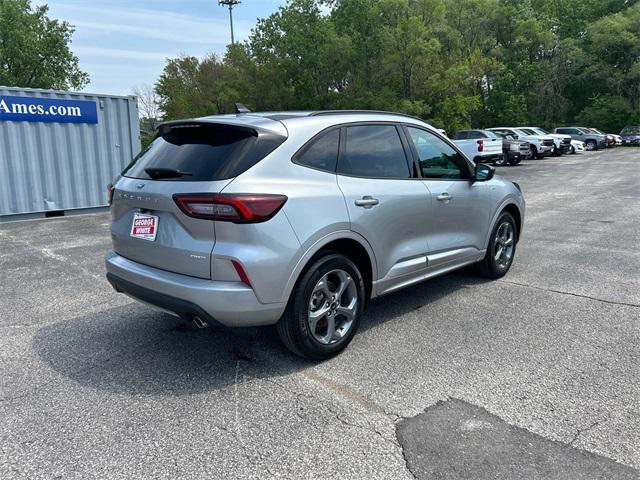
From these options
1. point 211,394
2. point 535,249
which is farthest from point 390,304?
point 535,249

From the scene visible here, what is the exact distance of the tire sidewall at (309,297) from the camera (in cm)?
338

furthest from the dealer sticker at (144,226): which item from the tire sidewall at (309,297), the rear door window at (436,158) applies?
the rear door window at (436,158)

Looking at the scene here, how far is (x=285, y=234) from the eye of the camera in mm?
3221

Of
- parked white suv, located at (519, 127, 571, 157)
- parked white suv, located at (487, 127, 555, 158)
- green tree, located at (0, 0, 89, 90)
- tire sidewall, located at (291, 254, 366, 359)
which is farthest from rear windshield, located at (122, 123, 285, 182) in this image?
green tree, located at (0, 0, 89, 90)

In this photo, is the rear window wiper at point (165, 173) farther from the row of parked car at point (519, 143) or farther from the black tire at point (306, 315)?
the row of parked car at point (519, 143)

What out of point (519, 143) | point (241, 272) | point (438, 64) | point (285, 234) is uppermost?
point (438, 64)

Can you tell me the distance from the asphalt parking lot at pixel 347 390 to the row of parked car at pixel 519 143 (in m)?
16.7

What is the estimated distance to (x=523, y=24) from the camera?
160ft

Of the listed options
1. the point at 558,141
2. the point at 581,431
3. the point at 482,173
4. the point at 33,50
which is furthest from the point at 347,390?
the point at 33,50

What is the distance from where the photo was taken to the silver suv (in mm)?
3125

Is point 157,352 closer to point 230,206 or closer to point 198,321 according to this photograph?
point 198,321

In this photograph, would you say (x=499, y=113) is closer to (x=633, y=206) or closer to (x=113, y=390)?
(x=633, y=206)

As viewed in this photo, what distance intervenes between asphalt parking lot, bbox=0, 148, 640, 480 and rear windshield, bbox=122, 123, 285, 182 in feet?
4.45

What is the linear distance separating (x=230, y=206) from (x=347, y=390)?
4.52 ft
